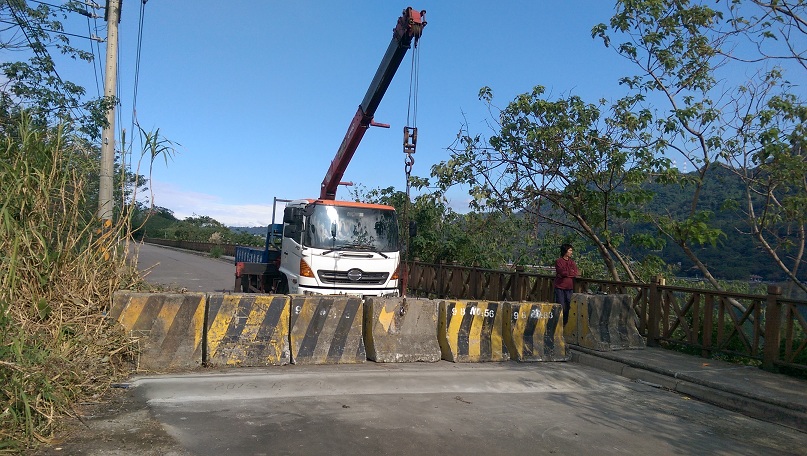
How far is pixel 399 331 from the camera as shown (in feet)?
30.7

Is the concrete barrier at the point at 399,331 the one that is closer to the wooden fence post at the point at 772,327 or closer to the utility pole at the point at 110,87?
the wooden fence post at the point at 772,327

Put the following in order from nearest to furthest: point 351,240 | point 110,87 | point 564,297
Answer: point 564,297 → point 351,240 → point 110,87

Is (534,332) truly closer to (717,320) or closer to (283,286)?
(717,320)

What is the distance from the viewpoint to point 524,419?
6527 mm

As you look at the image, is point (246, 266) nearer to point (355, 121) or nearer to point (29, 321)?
point (355, 121)

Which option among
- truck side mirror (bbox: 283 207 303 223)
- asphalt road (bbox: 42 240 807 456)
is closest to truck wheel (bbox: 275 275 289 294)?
truck side mirror (bbox: 283 207 303 223)

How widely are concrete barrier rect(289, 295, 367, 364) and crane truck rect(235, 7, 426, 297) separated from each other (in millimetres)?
2533

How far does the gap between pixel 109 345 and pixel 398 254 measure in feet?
21.4

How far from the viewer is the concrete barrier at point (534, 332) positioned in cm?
1003

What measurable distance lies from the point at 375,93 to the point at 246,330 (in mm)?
6715

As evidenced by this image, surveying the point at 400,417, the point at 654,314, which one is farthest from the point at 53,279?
the point at 654,314

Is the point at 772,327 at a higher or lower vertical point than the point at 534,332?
higher

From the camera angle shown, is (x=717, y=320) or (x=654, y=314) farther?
(x=654, y=314)

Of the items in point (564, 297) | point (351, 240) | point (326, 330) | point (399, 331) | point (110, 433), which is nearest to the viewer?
point (110, 433)
